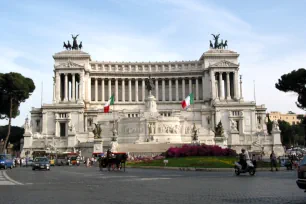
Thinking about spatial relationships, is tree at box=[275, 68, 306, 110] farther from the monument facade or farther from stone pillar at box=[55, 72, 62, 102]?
stone pillar at box=[55, 72, 62, 102]

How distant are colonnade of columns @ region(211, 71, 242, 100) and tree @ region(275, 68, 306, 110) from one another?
1873 cm

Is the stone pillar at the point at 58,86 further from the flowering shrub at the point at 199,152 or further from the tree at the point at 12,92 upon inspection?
the flowering shrub at the point at 199,152

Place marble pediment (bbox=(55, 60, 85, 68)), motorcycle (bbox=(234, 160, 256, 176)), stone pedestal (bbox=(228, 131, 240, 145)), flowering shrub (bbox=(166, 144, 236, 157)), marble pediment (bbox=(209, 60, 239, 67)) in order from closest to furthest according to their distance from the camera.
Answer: motorcycle (bbox=(234, 160, 256, 176)) < flowering shrub (bbox=(166, 144, 236, 157)) < stone pedestal (bbox=(228, 131, 240, 145)) < marble pediment (bbox=(55, 60, 85, 68)) < marble pediment (bbox=(209, 60, 239, 67))

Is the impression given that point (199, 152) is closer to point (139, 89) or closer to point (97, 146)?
point (97, 146)

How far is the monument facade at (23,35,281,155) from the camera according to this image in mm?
73625

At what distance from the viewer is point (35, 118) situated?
93.9 meters

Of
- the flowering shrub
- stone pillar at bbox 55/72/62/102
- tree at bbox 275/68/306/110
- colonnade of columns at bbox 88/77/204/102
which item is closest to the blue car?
the flowering shrub

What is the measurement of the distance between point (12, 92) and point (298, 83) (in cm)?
5234

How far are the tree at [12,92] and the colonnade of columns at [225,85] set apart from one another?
139 ft

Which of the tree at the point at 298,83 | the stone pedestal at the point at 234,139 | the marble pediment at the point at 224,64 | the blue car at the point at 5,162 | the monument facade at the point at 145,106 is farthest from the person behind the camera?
the marble pediment at the point at 224,64

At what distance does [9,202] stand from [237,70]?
298ft

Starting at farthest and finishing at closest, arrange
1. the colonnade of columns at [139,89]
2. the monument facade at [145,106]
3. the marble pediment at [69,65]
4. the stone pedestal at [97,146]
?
1. the colonnade of columns at [139,89]
2. the marble pediment at [69,65]
3. the monument facade at [145,106]
4. the stone pedestal at [97,146]

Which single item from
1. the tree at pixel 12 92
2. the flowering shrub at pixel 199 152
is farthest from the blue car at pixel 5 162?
the tree at pixel 12 92

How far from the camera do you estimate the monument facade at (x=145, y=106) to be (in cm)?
7362
